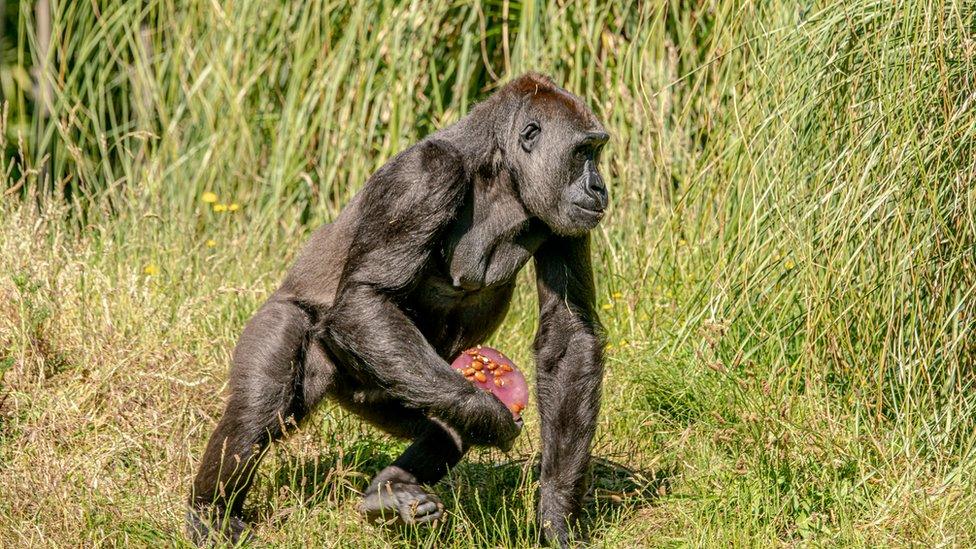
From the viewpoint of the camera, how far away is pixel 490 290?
485 centimetres

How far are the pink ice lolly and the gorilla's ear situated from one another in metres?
0.93

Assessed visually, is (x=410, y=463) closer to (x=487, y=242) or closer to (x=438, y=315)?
(x=438, y=315)

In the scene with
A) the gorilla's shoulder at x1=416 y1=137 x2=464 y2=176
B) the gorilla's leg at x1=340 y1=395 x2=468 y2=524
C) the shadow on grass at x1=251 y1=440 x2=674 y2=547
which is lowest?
the shadow on grass at x1=251 y1=440 x2=674 y2=547

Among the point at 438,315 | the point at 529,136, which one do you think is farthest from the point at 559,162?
the point at 438,315

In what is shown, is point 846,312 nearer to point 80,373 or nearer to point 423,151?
point 423,151

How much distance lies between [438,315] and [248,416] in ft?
2.86

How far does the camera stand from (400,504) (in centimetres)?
422

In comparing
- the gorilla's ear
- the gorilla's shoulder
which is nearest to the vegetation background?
the gorilla's ear

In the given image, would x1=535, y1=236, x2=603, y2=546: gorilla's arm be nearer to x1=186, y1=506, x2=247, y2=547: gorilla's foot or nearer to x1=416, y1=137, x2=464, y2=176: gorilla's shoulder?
x1=416, y1=137, x2=464, y2=176: gorilla's shoulder

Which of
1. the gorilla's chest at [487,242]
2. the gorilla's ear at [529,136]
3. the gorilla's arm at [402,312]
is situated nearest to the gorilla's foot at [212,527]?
the gorilla's arm at [402,312]

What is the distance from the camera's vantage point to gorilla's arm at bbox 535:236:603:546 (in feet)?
15.3

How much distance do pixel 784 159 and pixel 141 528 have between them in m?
3.16

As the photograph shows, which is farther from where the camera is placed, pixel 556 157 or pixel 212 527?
pixel 556 157

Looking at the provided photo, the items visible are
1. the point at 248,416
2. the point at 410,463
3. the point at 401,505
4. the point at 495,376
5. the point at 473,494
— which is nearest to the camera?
the point at 401,505
